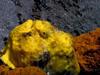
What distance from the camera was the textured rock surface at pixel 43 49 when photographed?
3.58 meters

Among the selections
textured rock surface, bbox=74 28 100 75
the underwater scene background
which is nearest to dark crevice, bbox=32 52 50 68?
textured rock surface, bbox=74 28 100 75

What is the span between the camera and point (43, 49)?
11.7ft

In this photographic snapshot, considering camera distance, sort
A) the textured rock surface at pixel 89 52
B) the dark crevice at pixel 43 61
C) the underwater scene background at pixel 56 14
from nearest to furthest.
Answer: the dark crevice at pixel 43 61, the textured rock surface at pixel 89 52, the underwater scene background at pixel 56 14

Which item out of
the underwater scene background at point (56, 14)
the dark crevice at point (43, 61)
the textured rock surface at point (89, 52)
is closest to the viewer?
the dark crevice at point (43, 61)

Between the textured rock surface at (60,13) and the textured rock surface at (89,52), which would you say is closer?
the textured rock surface at (89,52)

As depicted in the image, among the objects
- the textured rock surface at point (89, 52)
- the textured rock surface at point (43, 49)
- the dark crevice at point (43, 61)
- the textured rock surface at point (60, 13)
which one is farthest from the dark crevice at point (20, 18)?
the dark crevice at point (43, 61)

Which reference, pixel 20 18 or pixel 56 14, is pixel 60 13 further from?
pixel 20 18

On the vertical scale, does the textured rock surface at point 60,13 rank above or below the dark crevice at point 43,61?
above

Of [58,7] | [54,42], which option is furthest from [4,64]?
[58,7]

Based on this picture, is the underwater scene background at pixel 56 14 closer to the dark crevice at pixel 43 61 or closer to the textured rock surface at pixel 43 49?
the textured rock surface at pixel 43 49

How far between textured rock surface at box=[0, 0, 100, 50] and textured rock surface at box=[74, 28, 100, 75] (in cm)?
62

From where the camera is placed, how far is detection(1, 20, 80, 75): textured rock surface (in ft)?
11.8

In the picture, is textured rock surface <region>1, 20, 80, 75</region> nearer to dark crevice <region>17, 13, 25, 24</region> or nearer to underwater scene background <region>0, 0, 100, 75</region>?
underwater scene background <region>0, 0, 100, 75</region>

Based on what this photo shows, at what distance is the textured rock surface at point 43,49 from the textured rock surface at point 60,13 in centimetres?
81
